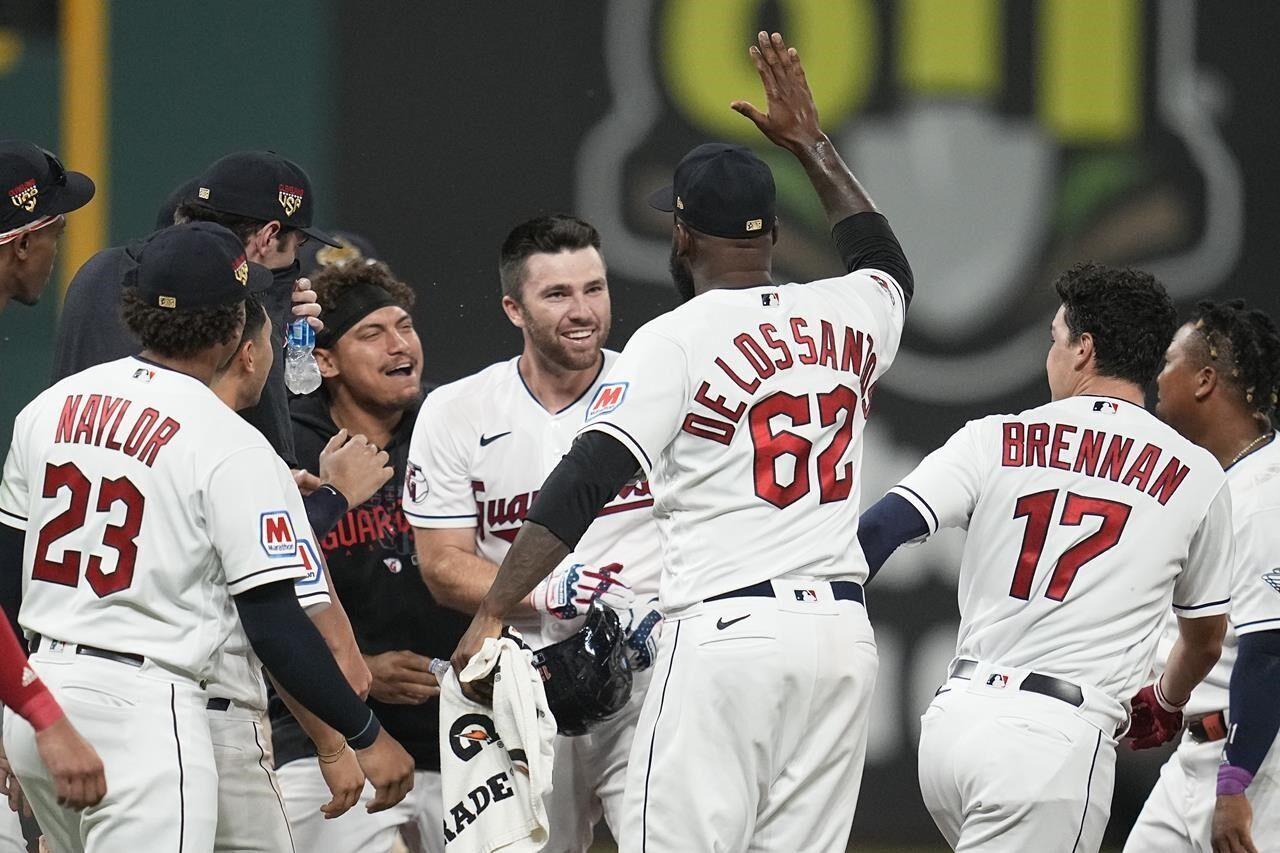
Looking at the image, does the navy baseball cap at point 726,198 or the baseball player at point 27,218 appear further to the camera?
the baseball player at point 27,218

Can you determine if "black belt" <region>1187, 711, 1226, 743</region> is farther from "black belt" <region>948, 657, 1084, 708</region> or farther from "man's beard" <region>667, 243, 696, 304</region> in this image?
"man's beard" <region>667, 243, 696, 304</region>

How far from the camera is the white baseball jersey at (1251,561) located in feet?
12.7

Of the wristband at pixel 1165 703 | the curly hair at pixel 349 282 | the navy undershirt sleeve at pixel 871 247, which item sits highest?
the navy undershirt sleeve at pixel 871 247

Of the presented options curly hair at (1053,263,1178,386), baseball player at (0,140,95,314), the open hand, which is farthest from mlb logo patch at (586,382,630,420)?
baseball player at (0,140,95,314)

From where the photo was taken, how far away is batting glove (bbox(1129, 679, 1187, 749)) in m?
4.05

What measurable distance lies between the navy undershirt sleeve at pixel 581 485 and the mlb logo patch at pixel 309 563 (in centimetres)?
41

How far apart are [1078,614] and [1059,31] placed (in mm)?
3203

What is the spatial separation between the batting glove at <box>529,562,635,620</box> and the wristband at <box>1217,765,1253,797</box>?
55.6 inches

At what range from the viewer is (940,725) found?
3555mm

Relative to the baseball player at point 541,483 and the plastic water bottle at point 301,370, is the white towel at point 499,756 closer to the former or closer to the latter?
the baseball player at point 541,483

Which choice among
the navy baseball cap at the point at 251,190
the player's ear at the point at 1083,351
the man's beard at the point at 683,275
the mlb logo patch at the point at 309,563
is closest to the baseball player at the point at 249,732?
the mlb logo patch at the point at 309,563

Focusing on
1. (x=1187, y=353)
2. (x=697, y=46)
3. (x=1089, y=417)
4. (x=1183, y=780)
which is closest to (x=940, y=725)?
(x=1089, y=417)

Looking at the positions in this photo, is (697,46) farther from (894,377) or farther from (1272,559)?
(1272,559)

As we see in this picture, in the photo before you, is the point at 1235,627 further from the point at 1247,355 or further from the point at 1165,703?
the point at 1247,355
